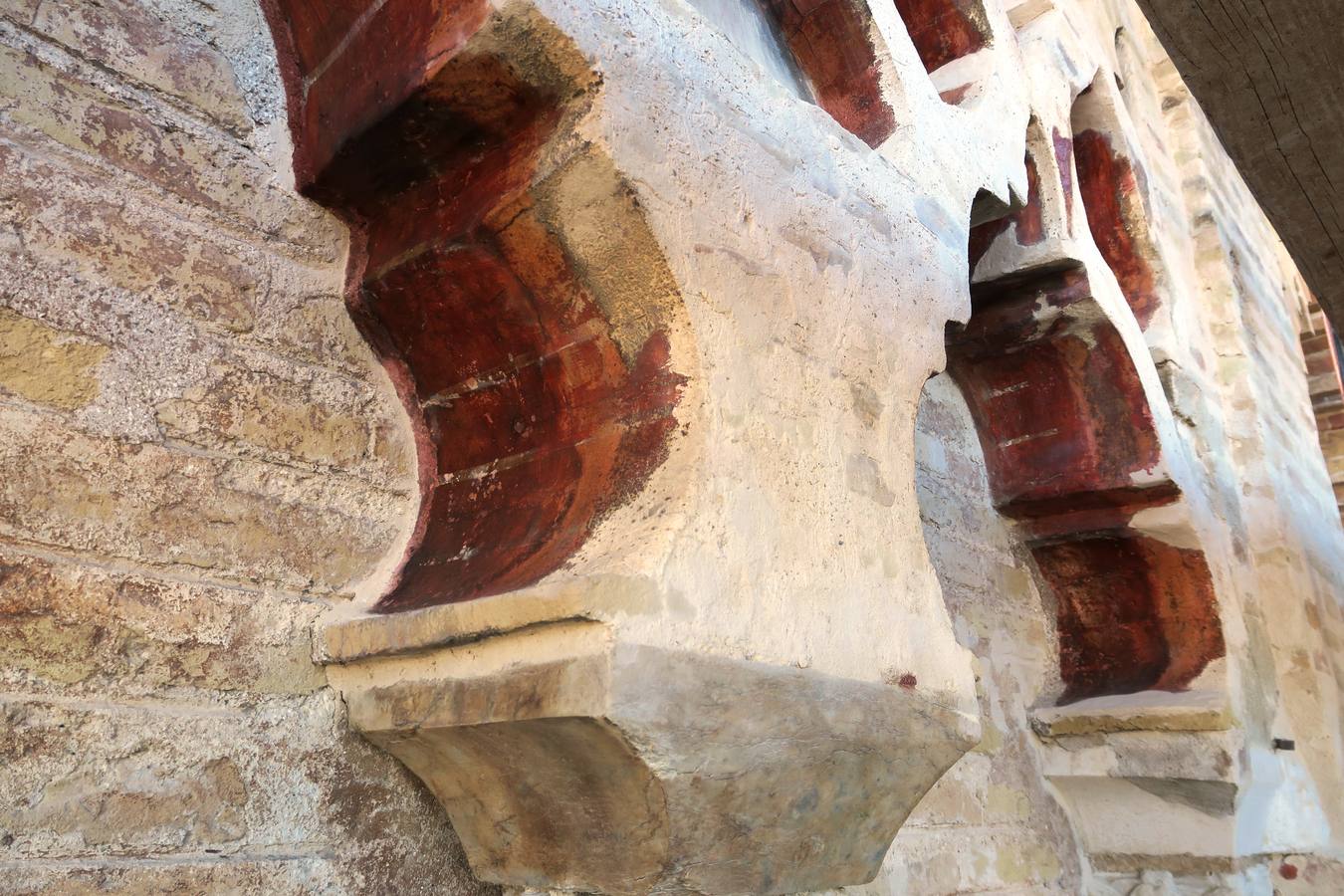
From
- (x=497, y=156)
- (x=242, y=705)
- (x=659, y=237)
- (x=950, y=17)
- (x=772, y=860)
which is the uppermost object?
(x=950, y=17)

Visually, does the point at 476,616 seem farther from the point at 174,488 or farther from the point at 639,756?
the point at 174,488

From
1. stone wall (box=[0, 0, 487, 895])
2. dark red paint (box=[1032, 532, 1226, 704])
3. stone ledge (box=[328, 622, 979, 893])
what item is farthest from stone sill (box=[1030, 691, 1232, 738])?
stone wall (box=[0, 0, 487, 895])

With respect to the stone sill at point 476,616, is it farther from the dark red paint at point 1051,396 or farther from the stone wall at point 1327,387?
the stone wall at point 1327,387

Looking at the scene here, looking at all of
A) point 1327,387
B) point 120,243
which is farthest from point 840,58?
point 1327,387

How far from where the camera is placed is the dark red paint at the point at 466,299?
1350 mm

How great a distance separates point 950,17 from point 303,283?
7.09 feet

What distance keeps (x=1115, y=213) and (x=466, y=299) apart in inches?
127

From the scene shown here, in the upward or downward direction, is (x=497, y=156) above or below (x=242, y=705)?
above

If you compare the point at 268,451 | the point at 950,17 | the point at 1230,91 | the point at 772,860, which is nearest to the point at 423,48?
the point at 268,451

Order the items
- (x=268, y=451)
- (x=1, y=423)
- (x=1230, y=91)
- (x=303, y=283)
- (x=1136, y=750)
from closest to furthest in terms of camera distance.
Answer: (x=1, y=423), (x=1230, y=91), (x=268, y=451), (x=303, y=283), (x=1136, y=750)

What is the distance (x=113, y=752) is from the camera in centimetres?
115

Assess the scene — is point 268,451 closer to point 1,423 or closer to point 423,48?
point 1,423

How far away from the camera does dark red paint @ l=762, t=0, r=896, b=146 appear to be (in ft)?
7.11

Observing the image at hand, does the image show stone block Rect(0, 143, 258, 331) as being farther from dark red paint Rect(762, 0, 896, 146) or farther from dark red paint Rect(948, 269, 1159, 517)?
dark red paint Rect(948, 269, 1159, 517)
